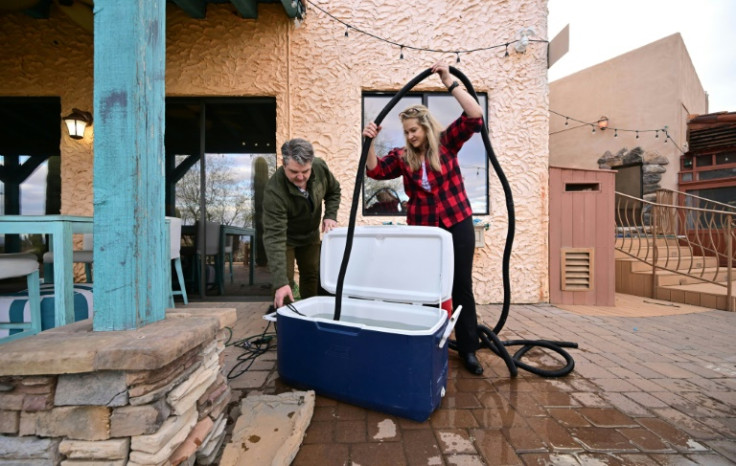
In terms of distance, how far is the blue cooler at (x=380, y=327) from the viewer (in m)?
1.36

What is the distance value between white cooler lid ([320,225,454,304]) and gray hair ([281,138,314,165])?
1.49 feet

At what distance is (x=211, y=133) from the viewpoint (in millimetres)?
5180

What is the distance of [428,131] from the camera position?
184 centimetres

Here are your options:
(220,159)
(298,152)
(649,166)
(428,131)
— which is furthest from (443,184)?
(649,166)

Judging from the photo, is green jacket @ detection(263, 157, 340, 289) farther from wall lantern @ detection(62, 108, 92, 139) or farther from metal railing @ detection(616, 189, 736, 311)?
metal railing @ detection(616, 189, 736, 311)

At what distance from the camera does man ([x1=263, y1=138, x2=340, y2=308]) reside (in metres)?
1.90

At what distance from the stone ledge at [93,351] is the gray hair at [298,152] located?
1.14m

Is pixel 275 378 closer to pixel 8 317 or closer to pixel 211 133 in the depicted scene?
pixel 8 317

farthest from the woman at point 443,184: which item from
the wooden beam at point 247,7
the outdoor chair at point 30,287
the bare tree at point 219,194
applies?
the bare tree at point 219,194

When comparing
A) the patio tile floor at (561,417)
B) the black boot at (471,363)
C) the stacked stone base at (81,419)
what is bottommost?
the patio tile floor at (561,417)

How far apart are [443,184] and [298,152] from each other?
875 millimetres

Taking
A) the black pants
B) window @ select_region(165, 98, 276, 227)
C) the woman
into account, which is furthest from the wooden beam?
the black pants

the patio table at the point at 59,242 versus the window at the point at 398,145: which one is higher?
the window at the point at 398,145

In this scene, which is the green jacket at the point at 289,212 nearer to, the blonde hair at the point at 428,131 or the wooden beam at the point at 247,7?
the blonde hair at the point at 428,131
